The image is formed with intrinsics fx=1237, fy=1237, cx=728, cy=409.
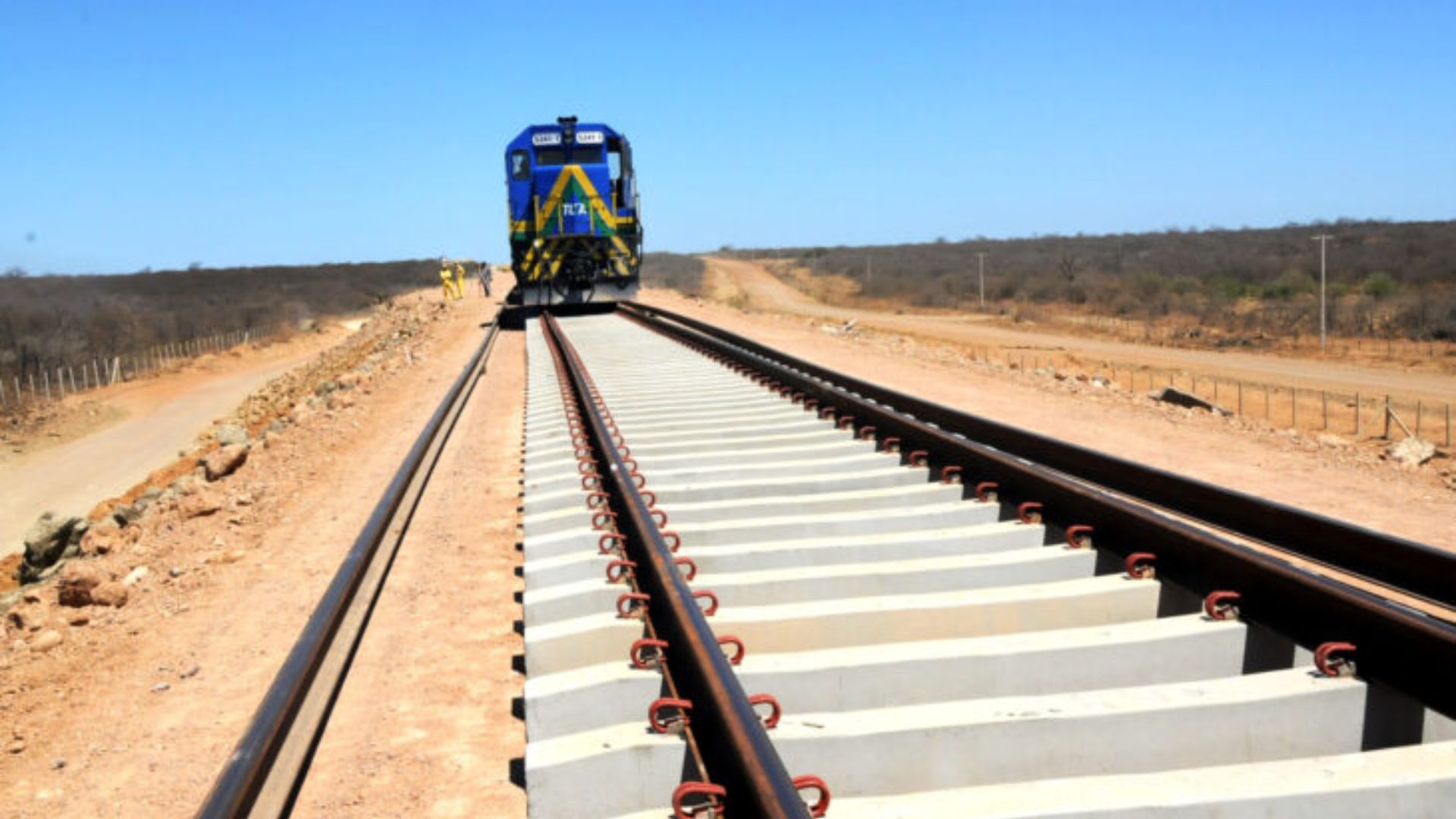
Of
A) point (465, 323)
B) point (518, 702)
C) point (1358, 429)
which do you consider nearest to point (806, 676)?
point (518, 702)

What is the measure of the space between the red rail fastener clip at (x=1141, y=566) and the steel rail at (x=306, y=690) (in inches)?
120

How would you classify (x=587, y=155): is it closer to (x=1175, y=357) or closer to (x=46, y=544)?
(x=46, y=544)

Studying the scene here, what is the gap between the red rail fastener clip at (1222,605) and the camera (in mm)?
4254

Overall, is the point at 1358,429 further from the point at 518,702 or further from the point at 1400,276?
the point at 1400,276

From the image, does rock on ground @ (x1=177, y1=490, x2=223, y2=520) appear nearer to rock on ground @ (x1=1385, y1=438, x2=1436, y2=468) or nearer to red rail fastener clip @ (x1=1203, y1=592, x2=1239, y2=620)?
red rail fastener clip @ (x1=1203, y1=592, x2=1239, y2=620)

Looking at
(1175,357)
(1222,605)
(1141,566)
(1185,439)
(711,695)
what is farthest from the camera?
(1175,357)

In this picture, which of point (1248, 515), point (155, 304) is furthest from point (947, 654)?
point (155, 304)

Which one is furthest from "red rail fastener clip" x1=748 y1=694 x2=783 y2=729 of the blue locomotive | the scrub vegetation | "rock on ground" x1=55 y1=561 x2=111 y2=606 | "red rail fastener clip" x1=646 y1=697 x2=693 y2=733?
the scrub vegetation

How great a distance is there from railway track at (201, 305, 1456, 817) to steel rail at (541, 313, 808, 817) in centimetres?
1

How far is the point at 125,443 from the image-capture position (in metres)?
Result: 32.0

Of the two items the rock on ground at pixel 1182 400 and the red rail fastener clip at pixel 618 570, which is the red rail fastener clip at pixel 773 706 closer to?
the red rail fastener clip at pixel 618 570

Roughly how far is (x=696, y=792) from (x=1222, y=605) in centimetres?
221

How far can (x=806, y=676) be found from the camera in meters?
3.79

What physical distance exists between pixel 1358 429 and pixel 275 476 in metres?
16.8
